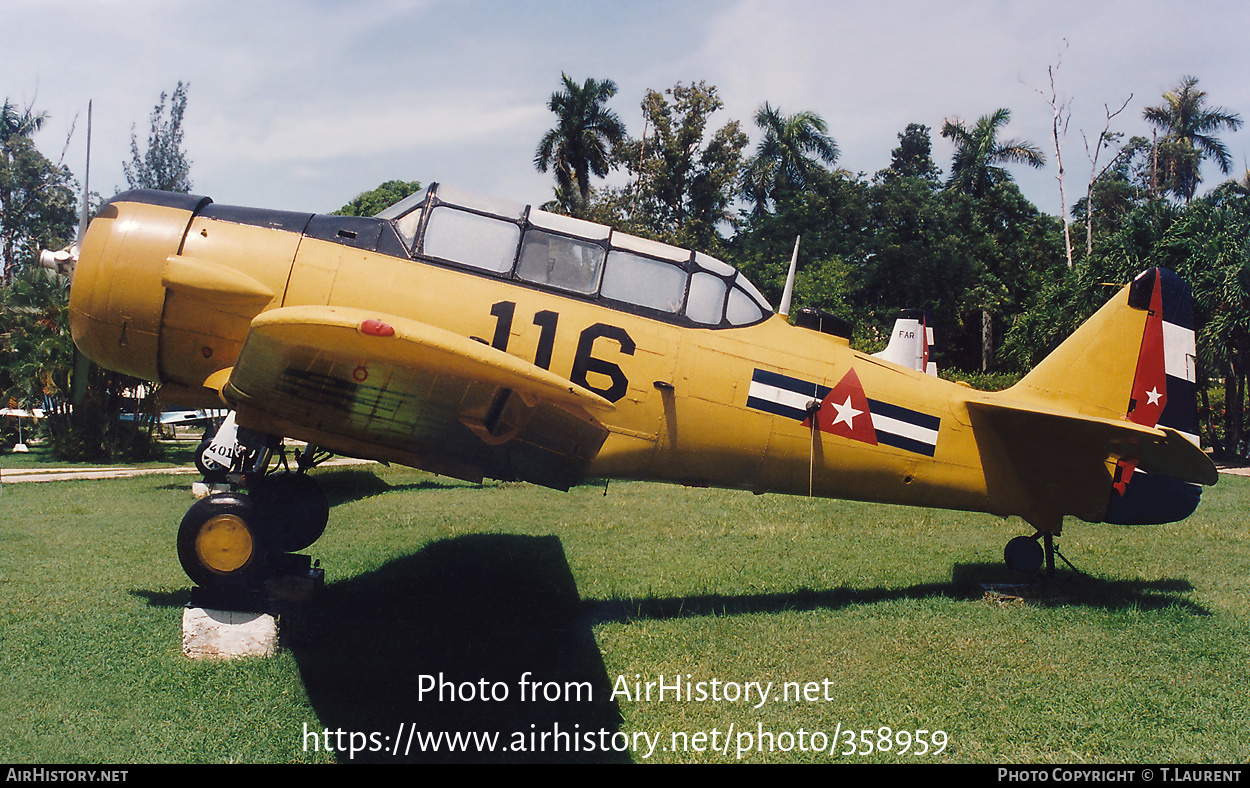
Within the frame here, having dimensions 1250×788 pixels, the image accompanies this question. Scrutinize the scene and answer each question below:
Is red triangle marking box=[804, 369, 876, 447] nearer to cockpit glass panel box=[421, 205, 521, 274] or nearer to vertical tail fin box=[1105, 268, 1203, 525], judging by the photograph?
vertical tail fin box=[1105, 268, 1203, 525]

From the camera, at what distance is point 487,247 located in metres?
5.38

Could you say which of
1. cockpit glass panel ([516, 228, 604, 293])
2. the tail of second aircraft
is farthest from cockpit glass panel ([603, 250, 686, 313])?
the tail of second aircraft

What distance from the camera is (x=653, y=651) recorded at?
5.37 metres

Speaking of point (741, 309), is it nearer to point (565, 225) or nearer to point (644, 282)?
point (644, 282)

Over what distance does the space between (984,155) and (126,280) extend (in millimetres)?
36889

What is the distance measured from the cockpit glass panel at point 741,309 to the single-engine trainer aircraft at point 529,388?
0.02 m

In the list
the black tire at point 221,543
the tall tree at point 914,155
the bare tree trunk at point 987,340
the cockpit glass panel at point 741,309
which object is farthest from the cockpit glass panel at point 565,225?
the tall tree at point 914,155

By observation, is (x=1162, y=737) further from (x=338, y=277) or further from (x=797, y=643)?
(x=338, y=277)

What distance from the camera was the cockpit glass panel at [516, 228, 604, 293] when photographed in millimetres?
5414

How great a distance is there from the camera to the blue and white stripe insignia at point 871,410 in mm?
5773

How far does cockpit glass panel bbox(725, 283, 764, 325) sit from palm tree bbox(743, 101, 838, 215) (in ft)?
82.9

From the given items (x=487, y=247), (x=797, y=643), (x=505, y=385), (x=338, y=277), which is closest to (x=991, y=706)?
(x=797, y=643)

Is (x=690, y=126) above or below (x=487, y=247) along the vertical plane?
above

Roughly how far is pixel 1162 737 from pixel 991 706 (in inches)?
34.8
